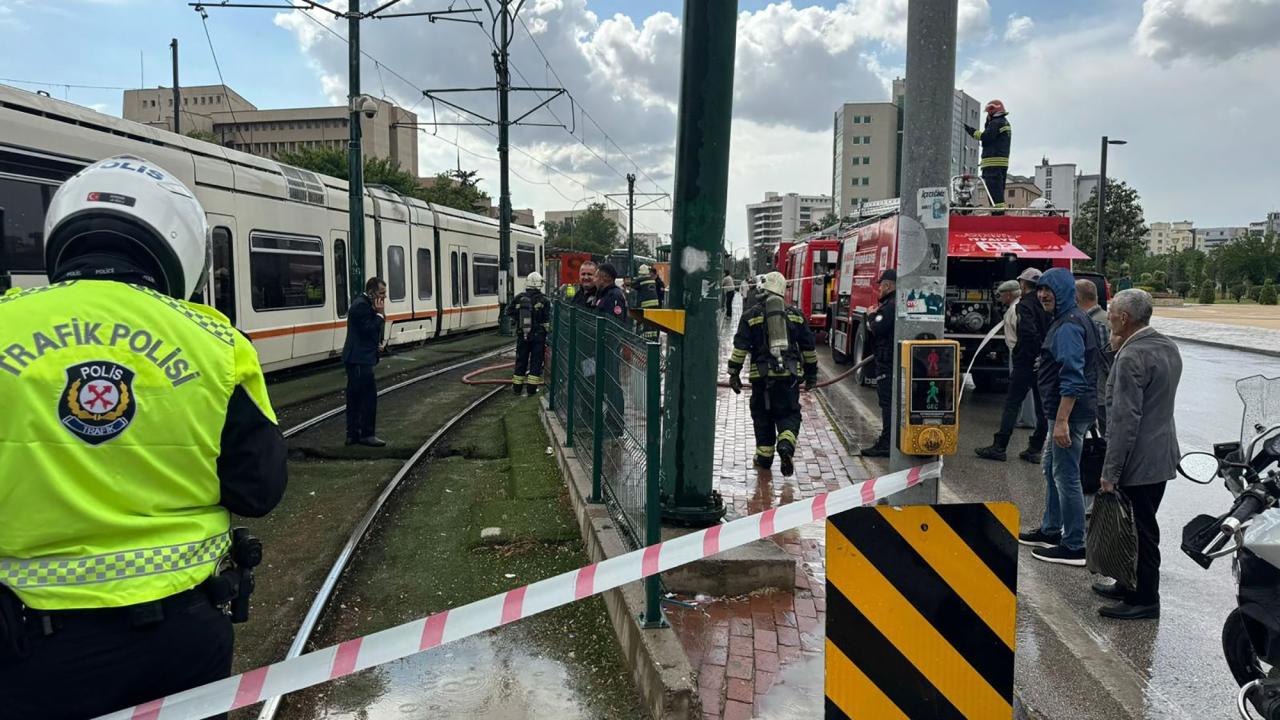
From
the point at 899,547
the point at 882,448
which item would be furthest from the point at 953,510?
the point at 882,448

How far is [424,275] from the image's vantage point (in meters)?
18.5

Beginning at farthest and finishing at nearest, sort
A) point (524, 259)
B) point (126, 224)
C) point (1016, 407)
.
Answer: point (524, 259)
point (1016, 407)
point (126, 224)

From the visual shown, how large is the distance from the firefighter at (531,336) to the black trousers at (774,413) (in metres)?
5.17

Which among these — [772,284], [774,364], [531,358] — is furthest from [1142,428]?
[531,358]

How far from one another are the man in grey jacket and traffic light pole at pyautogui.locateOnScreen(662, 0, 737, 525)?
2.18 m

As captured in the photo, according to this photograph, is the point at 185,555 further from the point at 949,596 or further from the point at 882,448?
the point at 882,448

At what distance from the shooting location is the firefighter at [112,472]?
1.71m

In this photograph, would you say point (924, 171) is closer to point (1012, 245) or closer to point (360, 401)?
point (360, 401)

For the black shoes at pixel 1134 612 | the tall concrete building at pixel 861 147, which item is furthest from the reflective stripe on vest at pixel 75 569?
the tall concrete building at pixel 861 147

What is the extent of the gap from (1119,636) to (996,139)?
32.0ft

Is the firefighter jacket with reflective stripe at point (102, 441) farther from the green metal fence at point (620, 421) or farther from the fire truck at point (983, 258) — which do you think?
the fire truck at point (983, 258)

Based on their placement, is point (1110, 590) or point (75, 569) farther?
point (1110, 590)

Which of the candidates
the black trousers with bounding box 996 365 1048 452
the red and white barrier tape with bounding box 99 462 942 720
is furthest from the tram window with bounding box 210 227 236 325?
the red and white barrier tape with bounding box 99 462 942 720

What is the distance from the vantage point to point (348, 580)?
17.7 feet
